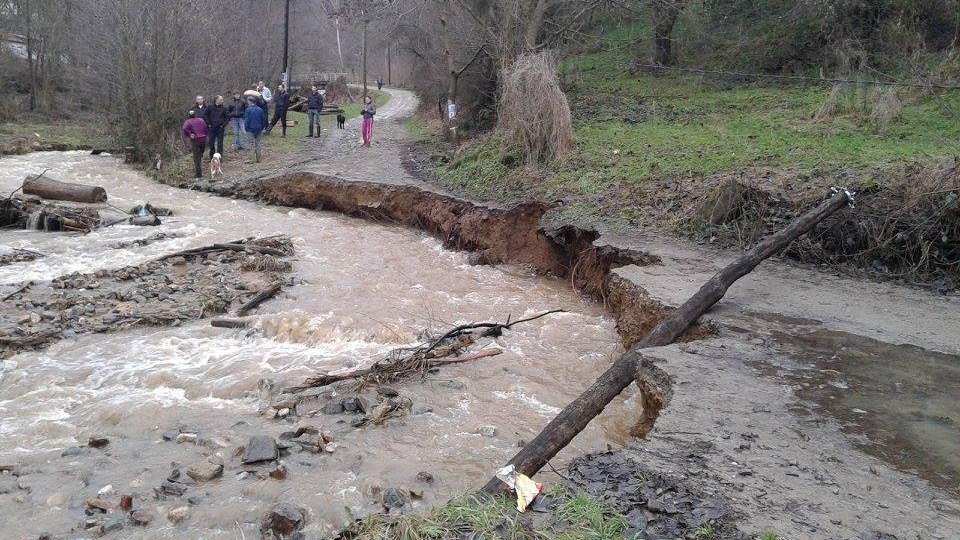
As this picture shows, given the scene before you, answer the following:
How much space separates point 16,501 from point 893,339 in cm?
738

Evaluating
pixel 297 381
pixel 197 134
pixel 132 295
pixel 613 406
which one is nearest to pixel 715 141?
pixel 613 406

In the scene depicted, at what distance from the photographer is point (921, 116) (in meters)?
13.5

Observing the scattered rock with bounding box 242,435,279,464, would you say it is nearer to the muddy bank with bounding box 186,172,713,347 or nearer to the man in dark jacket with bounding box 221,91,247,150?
the muddy bank with bounding box 186,172,713,347

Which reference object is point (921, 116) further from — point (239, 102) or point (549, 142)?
point (239, 102)

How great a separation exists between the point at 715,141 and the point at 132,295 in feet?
35.3

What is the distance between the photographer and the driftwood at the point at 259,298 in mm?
9141

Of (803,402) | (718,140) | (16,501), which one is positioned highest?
(718,140)

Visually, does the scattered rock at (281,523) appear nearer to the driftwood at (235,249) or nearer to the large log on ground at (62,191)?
the driftwood at (235,249)

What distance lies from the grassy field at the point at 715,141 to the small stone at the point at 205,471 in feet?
25.1

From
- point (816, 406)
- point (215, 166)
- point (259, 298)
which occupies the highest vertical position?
point (215, 166)

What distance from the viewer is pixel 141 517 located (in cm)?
474

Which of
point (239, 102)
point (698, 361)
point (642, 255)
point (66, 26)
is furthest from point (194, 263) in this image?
point (66, 26)

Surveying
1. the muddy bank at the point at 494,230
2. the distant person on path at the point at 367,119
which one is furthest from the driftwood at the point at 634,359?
the distant person on path at the point at 367,119

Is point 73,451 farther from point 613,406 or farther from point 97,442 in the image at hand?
point 613,406
